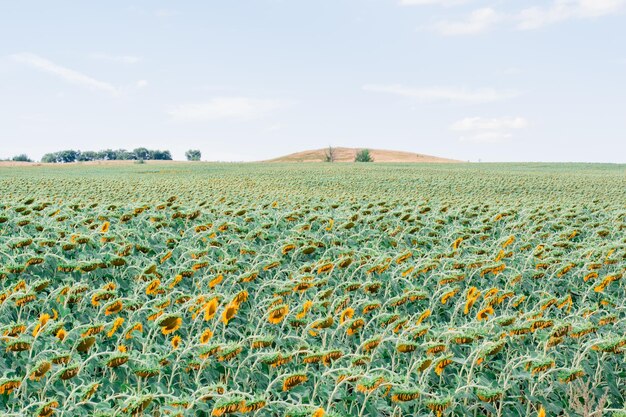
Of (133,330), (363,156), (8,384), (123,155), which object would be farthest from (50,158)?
(8,384)

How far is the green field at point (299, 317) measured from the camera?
386 centimetres

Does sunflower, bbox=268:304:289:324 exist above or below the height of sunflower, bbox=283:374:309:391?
above

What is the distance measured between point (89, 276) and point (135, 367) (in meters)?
3.07

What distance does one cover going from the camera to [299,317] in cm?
510

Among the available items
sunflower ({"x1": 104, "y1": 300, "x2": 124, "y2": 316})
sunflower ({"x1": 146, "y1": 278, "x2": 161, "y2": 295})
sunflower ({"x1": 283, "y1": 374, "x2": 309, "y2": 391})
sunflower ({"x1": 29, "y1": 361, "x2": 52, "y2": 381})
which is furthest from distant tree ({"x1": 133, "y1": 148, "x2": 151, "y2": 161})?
sunflower ({"x1": 283, "y1": 374, "x2": 309, "y2": 391})

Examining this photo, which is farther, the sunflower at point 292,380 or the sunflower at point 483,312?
the sunflower at point 483,312

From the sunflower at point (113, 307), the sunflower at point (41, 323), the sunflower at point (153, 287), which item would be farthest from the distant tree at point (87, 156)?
the sunflower at point (41, 323)

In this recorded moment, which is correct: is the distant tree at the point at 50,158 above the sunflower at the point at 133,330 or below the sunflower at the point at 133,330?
above

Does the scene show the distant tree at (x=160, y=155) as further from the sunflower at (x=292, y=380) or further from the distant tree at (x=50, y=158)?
the sunflower at (x=292, y=380)

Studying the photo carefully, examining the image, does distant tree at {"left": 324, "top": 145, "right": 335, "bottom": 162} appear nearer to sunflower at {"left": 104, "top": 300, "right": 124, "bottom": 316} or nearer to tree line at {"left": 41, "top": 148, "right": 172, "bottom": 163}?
tree line at {"left": 41, "top": 148, "right": 172, "bottom": 163}

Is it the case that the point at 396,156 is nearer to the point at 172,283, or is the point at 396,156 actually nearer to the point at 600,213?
the point at 600,213

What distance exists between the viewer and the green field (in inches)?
152

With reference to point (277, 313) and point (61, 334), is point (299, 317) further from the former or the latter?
point (61, 334)

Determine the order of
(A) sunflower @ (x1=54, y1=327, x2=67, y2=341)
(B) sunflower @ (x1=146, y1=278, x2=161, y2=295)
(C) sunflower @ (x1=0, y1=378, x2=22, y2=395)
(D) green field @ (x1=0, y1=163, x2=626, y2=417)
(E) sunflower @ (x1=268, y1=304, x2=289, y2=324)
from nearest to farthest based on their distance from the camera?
1. (C) sunflower @ (x1=0, y1=378, x2=22, y2=395)
2. (D) green field @ (x1=0, y1=163, x2=626, y2=417)
3. (A) sunflower @ (x1=54, y1=327, x2=67, y2=341)
4. (E) sunflower @ (x1=268, y1=304, x2=289, y2=324)
5. (B) sunflower @ (x1=146, y1=278, x2=161, y2=295)
